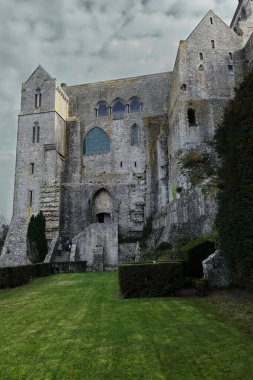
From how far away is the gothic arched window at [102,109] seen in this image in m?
37.8

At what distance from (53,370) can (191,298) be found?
20.7ft

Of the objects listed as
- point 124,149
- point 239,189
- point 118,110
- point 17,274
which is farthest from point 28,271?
point 118,110

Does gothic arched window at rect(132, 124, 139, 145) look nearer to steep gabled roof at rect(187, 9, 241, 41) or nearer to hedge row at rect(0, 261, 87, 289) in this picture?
steep gabled roof at rect(187, 9, 241, 41)

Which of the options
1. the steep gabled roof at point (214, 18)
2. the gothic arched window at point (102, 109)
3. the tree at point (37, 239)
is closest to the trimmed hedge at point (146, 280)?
the tree at point (37, 239)

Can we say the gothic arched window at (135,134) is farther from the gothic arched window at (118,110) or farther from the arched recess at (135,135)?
the gothic arched window at (118,110)

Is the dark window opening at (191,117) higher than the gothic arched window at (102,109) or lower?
lower

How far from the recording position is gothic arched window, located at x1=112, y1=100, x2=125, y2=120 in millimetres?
37250

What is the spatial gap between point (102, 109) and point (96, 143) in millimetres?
4443

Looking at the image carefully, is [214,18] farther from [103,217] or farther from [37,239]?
[37,239]

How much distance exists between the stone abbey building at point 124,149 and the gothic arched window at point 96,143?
12 cm

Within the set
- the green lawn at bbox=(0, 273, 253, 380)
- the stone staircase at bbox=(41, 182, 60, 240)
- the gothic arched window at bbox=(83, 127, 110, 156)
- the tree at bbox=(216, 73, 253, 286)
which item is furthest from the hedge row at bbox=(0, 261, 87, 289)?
the gothic arched window at bbox=(83, 127, 110, 156)

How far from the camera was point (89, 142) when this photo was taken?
36.8 metres

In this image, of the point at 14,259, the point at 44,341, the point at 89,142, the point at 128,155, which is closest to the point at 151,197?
the point at 128,155

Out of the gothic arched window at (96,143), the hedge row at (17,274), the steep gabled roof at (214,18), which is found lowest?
the hedge row at (17,274)
